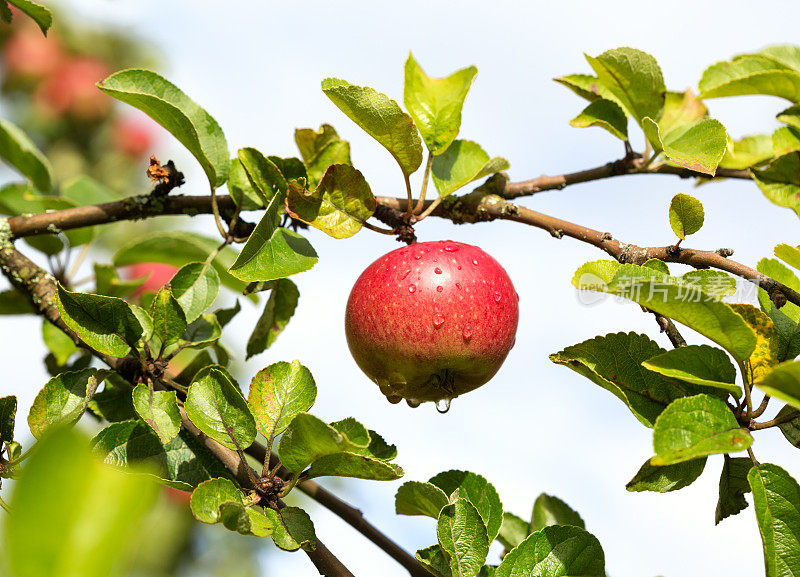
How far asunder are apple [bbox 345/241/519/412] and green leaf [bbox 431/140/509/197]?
0.31 ft

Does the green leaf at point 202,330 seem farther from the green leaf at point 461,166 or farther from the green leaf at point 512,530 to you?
the green leaf at point 512,530

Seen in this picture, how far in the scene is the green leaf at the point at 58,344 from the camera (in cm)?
130

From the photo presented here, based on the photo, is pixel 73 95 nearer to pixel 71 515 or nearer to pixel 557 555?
pixel 557 555

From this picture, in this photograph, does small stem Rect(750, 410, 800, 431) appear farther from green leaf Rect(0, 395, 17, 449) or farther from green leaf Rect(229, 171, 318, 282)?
green leaf Rect(0, 395, 17, 449)

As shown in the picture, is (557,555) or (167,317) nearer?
(557,555)

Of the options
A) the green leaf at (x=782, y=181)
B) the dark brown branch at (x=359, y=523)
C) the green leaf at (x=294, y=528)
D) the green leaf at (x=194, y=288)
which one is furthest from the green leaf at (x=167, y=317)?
the green leaf at (x=782, y=181)

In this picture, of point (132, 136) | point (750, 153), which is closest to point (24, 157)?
point (750, 153)

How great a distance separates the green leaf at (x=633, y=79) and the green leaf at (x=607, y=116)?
0.03 meters

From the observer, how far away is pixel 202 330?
1.05 m

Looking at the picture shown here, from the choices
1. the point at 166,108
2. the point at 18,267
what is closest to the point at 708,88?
the point at 166,108

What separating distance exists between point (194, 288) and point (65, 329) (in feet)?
0.62

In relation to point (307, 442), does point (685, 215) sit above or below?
above

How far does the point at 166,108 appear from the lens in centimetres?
98

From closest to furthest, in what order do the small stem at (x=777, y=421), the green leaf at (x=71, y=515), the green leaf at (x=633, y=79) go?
1. the green leaf at (x=71, y=515)
2. the small stem at (x=777, y=421)
3. the green leaf at (x=633, y=79)
